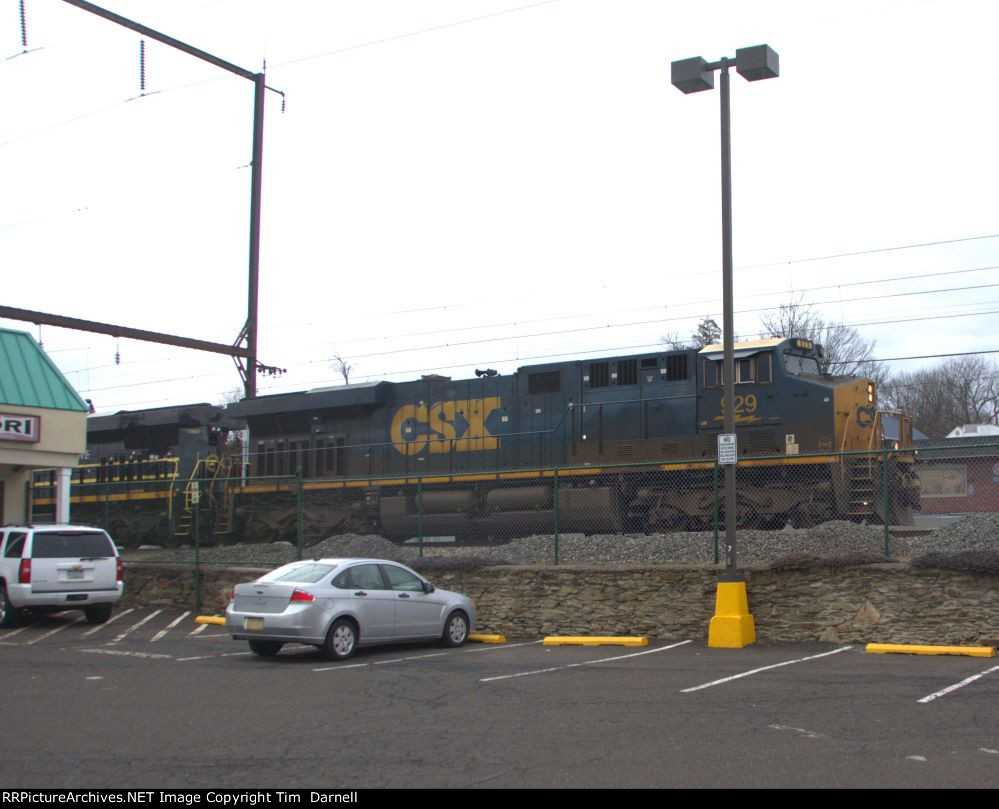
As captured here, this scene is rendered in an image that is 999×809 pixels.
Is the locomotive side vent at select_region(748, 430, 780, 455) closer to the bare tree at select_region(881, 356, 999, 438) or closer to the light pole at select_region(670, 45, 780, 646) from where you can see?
the light pole at select_region(670, 45, 780, 646)

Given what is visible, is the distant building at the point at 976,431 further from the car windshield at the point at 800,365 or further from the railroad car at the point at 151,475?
the railroad car at the point at 151,475

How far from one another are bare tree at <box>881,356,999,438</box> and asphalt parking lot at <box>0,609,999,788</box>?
5262cm

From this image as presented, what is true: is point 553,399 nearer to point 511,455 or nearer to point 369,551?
point 511,455

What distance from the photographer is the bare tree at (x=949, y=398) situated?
2372 inches

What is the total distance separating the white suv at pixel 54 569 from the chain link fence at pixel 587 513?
2.28m

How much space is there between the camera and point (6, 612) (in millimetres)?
16547

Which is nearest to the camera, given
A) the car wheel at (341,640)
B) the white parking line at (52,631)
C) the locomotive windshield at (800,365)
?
the car wheel at (341,640)

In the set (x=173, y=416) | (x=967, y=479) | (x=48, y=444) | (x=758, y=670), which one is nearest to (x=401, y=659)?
(x=758, y=670)

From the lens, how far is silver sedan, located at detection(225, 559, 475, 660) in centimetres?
1259

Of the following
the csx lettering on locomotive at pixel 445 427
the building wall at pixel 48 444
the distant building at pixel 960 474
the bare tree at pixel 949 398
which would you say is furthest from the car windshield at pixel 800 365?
the bare tree at pixel 949 398

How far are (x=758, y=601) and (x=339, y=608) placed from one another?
573 cm

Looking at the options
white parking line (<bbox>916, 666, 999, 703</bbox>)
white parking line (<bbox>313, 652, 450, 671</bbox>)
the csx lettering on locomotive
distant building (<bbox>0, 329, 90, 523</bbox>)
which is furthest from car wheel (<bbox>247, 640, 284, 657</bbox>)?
the csx lettering on locomotive

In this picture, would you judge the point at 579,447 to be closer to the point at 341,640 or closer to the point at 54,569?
the point at 341,640
